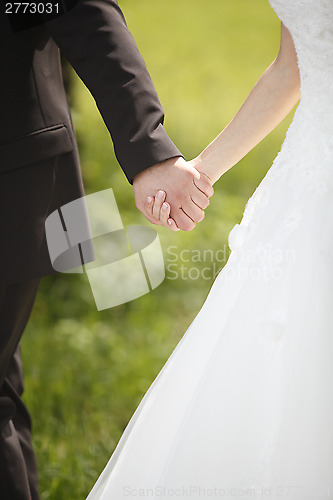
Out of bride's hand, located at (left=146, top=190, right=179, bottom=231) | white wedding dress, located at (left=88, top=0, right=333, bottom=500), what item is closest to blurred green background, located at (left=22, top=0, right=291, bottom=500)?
white wedding dress, located at (left=88, top=0, right=333, bottom=500)

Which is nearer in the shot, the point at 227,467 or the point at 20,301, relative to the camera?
the point at 227,467

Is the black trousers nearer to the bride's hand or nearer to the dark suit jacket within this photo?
the dark suit jacket

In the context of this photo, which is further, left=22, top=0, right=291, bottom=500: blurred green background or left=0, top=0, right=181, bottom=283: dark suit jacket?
left=22, top=0, right=291, bottom=500: blurred green background

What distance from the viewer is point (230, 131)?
1.32 m

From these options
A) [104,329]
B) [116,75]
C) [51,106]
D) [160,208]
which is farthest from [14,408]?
[104,329]

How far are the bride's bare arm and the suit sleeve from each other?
0.13 meters

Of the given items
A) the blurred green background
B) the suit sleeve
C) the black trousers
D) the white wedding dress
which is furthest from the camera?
the blurred green background

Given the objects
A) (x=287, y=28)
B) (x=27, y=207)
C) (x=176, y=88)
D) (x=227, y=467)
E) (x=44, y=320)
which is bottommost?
(x=176, y=88)

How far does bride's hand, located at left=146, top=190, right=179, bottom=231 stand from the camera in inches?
51.7

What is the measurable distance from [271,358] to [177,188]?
0.43 m

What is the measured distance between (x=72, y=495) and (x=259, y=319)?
949 mm

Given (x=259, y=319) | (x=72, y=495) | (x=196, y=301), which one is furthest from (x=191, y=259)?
(x=259, y=319)

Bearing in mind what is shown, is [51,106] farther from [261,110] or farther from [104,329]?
[104,329]

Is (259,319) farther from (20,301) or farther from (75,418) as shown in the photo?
(75,418)
